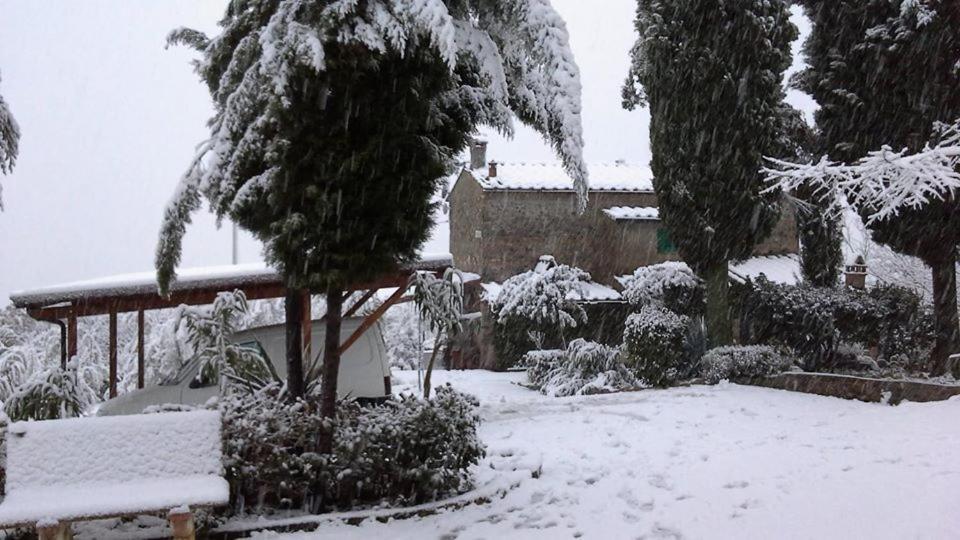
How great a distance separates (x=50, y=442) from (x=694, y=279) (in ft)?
45.2

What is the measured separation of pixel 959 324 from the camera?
14.3 meters

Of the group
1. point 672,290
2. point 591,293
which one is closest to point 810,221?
point 672,290

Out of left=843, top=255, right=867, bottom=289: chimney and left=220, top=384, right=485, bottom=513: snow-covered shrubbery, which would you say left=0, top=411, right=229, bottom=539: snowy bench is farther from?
left=843, top=255, right=867, bottom=289: chimney

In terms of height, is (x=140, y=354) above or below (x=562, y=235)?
below

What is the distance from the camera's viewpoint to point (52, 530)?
454cm

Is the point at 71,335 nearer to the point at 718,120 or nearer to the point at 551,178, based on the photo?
the point at 718,120

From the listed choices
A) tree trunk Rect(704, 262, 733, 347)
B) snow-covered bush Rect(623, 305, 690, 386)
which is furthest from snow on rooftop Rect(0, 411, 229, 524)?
tree trunk Rect(704, 262, 733, 347)

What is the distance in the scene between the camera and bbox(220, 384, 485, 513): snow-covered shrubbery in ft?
18.9

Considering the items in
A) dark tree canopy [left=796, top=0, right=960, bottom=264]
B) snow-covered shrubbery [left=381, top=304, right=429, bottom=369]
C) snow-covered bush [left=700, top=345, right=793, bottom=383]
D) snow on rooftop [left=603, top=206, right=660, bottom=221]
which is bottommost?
snow-covered shrubbery [left=381, top=304, right=429, bottom=369]

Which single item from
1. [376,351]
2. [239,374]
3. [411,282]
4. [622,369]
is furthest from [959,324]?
[239,374]

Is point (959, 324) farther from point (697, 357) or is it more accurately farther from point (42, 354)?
point (42, 354)

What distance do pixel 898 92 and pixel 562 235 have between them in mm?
13274

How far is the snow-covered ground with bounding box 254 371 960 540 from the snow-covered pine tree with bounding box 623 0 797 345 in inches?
194

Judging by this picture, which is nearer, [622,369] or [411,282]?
[411,282]
